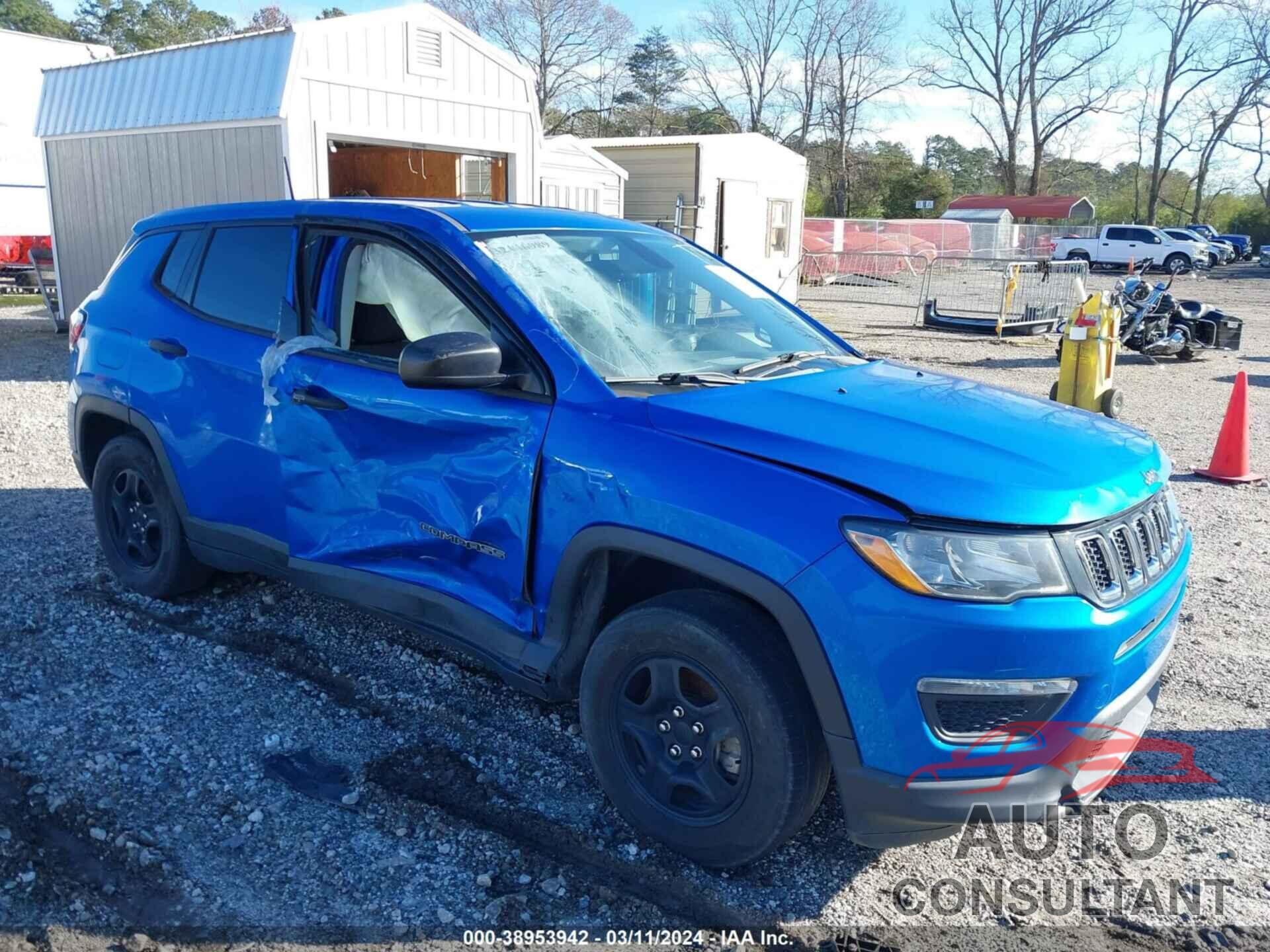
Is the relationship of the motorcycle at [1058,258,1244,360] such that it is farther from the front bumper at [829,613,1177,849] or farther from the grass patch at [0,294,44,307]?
the grass patch at [0,294,44,307]

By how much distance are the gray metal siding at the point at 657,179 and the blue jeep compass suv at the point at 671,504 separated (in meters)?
14.4

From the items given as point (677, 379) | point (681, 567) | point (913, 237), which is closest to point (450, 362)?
point (677, 379)

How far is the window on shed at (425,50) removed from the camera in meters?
11.4

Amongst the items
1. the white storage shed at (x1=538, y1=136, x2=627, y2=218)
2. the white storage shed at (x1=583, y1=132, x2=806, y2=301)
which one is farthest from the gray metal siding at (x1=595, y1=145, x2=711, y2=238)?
the white storage shed at (x1=538, y1=136, x2=627, y2=218)

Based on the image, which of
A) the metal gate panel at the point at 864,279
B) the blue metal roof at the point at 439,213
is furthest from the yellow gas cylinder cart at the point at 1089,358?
the metal gate panel at the point at 864,279

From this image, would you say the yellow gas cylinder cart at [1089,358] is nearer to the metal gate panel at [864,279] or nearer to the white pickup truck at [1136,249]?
the metal gate panel at [864,279]

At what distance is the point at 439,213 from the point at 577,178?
11967 millimetres

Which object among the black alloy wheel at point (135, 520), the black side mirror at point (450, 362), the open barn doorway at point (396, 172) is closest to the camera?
the black side mirror at point (450, 362)

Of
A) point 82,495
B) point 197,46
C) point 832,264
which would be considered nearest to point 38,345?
point 197,46

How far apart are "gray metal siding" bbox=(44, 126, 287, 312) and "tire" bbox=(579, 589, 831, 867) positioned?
29.7 ft

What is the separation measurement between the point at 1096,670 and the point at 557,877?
1587mm

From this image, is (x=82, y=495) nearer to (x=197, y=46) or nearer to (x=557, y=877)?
(x=557, y=877)

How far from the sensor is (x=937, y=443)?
9.02 ft

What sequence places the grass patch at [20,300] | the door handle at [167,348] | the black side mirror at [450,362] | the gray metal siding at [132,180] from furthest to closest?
the grass patch at [20,300] < the gray metal siding at [132,180] < the door handle at [167,348] < the black side mirror at [450,362]
